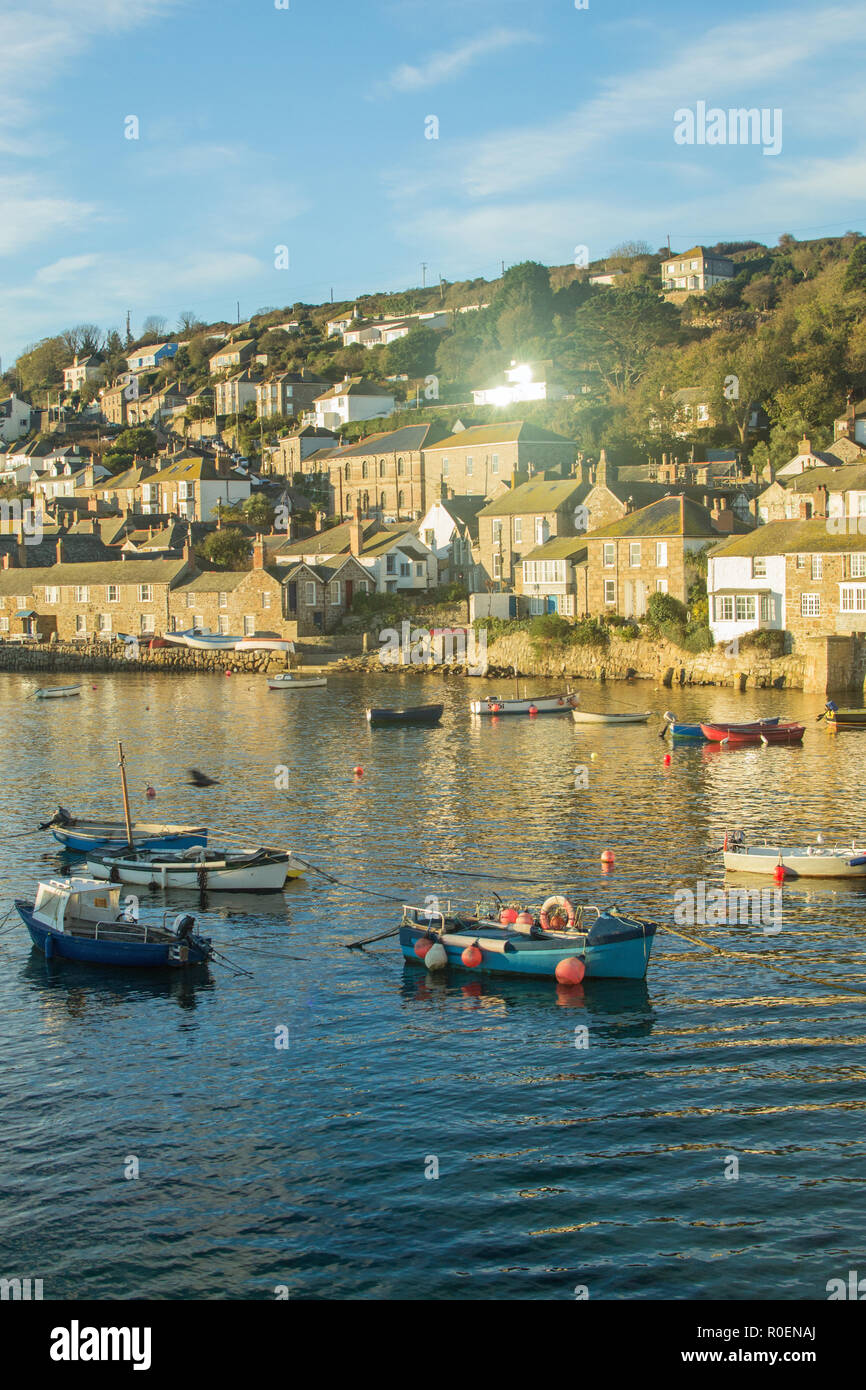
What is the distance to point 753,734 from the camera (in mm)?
58844

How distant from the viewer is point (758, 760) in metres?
55.0

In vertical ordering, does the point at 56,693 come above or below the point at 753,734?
above

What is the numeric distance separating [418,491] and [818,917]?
318 feet

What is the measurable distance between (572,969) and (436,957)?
3107 millimetres

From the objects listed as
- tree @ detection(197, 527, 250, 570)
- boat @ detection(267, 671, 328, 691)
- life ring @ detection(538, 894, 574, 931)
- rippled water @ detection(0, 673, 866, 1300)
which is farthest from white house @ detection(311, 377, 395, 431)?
life ring @ detection(538, 894, 574, 931)

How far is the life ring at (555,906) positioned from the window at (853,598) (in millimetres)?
49836

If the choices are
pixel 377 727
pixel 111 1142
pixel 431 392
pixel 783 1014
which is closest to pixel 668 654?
pixel 377 727

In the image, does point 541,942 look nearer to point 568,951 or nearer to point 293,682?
point 568,951

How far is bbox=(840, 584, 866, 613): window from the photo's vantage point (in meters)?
73.2

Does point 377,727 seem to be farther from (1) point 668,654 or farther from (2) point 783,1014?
(2) point 783,1014

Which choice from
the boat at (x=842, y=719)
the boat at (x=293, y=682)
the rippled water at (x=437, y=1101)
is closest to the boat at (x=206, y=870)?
the rippled water at (x=437, y=1101)

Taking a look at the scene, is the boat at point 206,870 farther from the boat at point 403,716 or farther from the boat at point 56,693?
the boat at point 56,693

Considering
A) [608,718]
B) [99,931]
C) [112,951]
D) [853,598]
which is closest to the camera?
[112,951]

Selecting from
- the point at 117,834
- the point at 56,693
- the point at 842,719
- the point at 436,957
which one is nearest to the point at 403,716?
the point at 842,719
